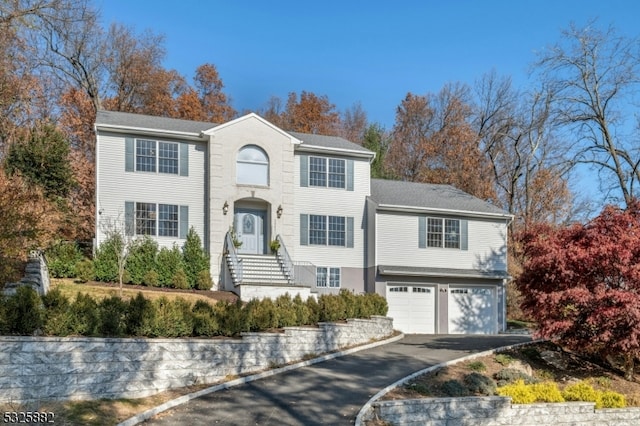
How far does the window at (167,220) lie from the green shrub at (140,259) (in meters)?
0.89

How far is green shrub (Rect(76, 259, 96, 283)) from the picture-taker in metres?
19.2

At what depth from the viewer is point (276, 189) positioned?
22078 mm

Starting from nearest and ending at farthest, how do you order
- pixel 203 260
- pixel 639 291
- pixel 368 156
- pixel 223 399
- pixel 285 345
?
pixel 223 399
pixel 285 345
pixel 639 291
pixel 203 260
pixel 368 156

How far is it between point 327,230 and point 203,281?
553 cm

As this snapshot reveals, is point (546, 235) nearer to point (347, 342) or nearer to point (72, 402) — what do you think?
point (347, 342)

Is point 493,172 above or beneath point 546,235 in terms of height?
above

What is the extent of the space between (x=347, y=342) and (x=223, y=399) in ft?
20.9

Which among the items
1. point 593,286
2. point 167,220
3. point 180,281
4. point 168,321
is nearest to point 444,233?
point 593,286

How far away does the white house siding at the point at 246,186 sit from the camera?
836 inches

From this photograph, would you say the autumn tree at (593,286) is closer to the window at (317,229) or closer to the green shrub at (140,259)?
the window at (317,229)

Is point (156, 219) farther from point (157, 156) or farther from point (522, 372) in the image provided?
point (522, 372)

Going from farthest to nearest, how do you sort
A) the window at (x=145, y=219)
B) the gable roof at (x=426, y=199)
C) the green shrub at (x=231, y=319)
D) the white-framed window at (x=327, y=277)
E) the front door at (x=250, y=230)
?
the gable roof at (x=426, y=199) < the white-framed window at (x=327, y=277) < the front door at (x=250, y=230) < the window at (x=145, y=219) < the green shrub at (x=231, y=319)

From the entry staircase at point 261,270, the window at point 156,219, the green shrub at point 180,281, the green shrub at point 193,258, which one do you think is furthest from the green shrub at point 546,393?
the window at point 156,219

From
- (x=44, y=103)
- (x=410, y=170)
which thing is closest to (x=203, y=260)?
(x=44, y=103)
